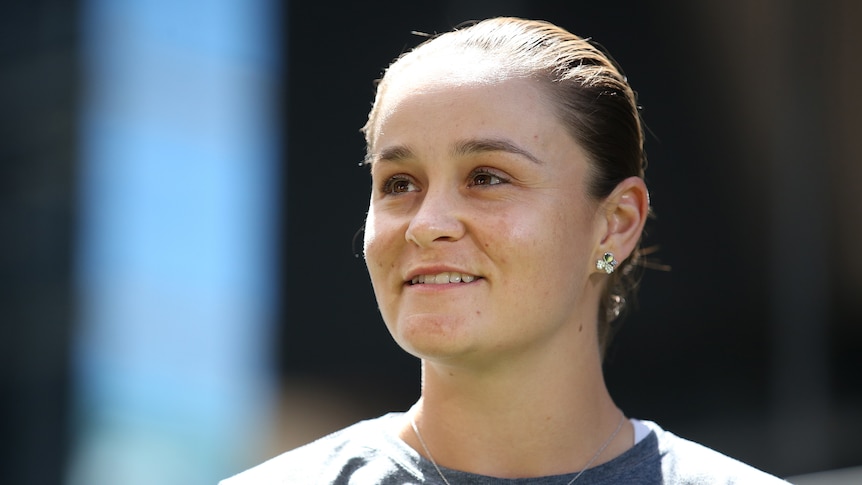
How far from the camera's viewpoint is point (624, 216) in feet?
7.01

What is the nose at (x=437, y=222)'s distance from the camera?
1.90m

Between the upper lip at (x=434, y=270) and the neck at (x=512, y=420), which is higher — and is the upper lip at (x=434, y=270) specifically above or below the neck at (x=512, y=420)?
above

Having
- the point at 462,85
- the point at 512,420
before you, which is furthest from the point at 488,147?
the point at 512,420

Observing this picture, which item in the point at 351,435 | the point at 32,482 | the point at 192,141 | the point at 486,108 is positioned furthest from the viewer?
the point at 192,141

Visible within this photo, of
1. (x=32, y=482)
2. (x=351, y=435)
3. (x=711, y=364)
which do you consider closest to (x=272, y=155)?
(x=32, y=482)

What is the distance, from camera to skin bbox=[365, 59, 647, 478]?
6.24 feet

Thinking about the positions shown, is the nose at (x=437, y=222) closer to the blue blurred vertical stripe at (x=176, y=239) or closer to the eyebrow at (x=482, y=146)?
the eyebrow at (x=482, y=146)

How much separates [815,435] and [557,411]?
3309mm

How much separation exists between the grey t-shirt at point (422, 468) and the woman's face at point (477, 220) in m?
0.23

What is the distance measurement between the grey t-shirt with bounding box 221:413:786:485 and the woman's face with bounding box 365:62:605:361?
233mm

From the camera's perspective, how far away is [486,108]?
1975 millimetres

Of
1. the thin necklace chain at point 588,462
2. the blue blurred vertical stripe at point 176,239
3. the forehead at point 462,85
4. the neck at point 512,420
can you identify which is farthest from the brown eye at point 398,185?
the blue blurred vertical stripe at point 176,239

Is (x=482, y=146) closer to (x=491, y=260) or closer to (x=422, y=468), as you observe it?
(x=491, y=260)

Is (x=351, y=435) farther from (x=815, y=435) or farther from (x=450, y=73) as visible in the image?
(x=815, y=435)
